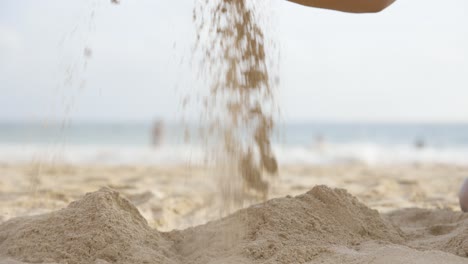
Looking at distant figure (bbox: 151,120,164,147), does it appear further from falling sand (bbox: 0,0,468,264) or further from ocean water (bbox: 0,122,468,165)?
falling sand (bbox: 0,0,468,264)

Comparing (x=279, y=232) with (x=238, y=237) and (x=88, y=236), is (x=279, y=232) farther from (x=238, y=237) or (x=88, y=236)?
(x=88, y=236)

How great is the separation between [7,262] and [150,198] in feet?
7.03

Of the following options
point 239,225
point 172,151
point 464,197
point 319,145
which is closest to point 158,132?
point 319,145

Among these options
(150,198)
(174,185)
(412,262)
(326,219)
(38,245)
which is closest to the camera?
(412,262)

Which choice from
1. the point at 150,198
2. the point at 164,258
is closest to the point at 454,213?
the point at 164,258

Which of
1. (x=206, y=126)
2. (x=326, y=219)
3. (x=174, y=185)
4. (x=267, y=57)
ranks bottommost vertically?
(x=174, y=185)

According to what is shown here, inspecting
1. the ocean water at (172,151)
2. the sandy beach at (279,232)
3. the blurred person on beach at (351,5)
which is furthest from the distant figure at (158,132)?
the blurred person on beach at (351,5)

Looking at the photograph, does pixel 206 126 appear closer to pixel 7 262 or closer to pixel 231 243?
pixel 231 243

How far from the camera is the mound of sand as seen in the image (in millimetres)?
2215

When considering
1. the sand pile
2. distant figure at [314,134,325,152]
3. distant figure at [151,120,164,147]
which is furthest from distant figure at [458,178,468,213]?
distant figure at [151,120,164,147]

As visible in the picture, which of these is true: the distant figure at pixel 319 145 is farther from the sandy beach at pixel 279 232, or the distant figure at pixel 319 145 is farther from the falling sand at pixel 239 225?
the falling sand at pixel 239 225

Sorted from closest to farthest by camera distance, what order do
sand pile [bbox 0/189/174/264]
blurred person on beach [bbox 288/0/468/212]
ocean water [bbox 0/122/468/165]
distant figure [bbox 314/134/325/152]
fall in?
sand pile [bbox 0/189/174/264] < blurred person on beach [bbox 288/0/468/212] < ocean water [bbox 0/122/468/165] < distant figure [bbox 314/134/325/152]

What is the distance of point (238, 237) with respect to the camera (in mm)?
2479

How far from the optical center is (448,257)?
2189mm
